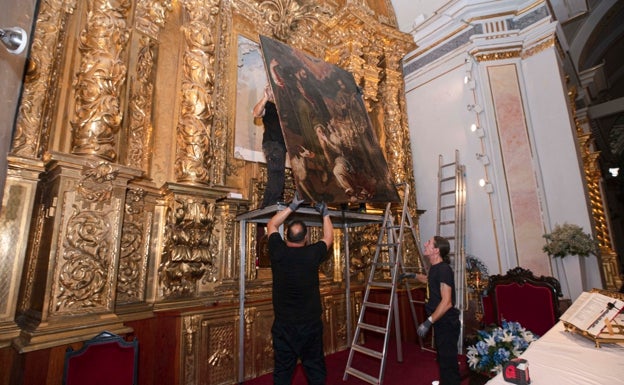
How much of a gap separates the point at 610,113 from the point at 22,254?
15.8 metres

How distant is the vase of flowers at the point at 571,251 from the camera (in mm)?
5105

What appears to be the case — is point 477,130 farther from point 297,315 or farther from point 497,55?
point 297,315

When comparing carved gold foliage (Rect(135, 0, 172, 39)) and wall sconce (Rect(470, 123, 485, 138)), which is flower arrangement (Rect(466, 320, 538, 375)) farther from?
carved gold foliage (Rect(135, 0, 172, 39))

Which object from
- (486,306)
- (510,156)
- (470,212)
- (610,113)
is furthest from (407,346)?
(610,113)

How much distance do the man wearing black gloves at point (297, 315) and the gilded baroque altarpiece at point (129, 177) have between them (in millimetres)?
1599

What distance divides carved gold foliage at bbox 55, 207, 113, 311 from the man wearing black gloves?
1844 mm

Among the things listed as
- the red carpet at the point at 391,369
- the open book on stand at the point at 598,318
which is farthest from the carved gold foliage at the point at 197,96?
the open book on stand at the point at 598,318

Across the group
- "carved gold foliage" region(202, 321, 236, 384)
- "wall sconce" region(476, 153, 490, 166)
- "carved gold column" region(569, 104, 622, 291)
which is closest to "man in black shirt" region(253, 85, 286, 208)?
"carved gold foliage" region(202, 321, 236, 384)

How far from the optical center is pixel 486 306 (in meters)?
4.45

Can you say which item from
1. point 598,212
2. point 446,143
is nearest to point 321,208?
point 446,143

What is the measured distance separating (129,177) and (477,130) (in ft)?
19.9

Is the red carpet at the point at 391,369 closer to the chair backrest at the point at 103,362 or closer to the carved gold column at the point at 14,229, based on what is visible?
the chair backrest at the point at 103,362

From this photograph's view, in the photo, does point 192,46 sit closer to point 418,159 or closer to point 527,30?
point 418,159

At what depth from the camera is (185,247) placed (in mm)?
4074
